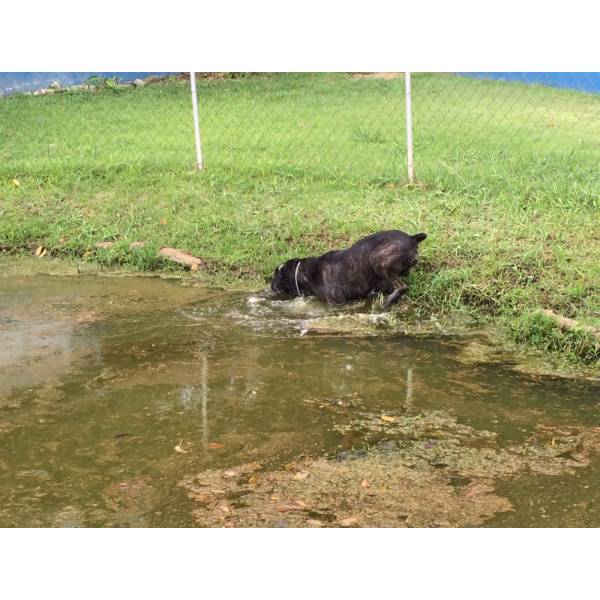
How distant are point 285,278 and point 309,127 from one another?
Result: 18.2 feet

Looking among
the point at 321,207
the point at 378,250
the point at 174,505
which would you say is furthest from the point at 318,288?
the point at 174,505

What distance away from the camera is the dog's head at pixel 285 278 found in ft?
27.0

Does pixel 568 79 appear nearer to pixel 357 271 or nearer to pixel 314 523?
pixel 357 271

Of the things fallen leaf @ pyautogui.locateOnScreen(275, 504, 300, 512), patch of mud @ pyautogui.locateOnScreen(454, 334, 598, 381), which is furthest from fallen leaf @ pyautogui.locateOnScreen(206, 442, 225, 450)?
patch of mud @ pyautogui.locateOnScreen(454, 334, 598, 381)

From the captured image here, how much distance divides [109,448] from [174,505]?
891 millimetres

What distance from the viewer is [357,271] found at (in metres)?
7.96

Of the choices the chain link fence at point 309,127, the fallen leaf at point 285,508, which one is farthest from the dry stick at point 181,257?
the fallen leaf at point 285,508

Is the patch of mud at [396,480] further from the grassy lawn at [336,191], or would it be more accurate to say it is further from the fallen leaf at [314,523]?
the grassy lawn at [336,191]

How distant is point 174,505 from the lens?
183 inches

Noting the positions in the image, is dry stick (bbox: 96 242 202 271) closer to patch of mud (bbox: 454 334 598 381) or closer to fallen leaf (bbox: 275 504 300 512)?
patch of mud (bbox: 454 334 598 381)

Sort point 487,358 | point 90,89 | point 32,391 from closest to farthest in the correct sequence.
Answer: point 32,391, point 487,358, point 90,89

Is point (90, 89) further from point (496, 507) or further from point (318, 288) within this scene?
point (496, 507)

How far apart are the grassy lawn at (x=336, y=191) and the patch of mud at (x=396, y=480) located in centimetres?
167

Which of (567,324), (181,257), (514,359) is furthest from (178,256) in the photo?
(567,324)
